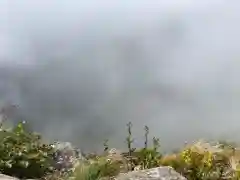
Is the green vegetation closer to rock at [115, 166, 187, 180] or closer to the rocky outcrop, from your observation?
the rocky outcrop

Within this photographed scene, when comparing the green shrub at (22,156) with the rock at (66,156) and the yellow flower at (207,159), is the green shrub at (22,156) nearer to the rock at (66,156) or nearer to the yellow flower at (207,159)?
the rock at (66,156)

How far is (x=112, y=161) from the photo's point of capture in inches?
127

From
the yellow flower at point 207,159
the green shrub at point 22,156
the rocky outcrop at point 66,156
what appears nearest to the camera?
the yellow flower at point 207,159

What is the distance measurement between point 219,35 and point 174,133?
1271mm

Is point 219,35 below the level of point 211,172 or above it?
above

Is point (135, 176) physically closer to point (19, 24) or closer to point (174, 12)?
point (174, 12)

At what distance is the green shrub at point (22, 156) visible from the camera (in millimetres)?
3270

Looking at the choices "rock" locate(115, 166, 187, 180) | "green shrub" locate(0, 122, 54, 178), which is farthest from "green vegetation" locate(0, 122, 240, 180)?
"rock" locate(115, 166, 187, 180)

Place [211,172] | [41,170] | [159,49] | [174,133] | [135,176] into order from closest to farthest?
[135,176] → [211,172] → [41,170] → [174,133] → [159,49]

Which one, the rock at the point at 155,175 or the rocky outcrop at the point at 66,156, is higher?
the rock at the point at 155,175

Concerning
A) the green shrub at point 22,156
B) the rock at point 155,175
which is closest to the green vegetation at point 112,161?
the green shrub at point 22,156

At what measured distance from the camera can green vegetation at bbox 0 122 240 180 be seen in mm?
2994

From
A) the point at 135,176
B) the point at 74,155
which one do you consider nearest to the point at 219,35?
the point at 74,155

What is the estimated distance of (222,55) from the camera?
204 inches
